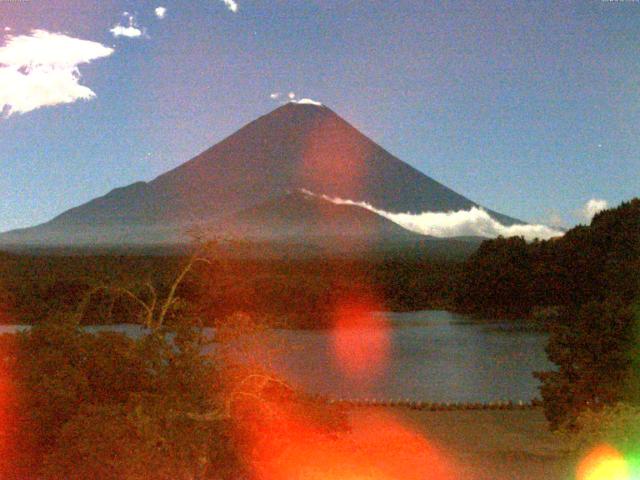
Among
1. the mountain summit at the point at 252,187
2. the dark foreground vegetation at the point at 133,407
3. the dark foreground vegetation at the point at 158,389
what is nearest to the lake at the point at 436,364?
the dark foreground vegetation at the point at 158,389

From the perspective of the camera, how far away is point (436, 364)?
685 inches

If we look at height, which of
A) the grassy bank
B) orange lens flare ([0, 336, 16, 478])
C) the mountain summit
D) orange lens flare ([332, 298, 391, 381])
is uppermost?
the mountain summit

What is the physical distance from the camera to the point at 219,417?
745cm

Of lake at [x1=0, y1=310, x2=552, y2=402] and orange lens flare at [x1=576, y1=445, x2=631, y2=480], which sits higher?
orange lens flare at [x1=576, y1=445, x2=631, y2=480]

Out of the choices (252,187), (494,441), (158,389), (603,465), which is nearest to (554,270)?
(494,441)

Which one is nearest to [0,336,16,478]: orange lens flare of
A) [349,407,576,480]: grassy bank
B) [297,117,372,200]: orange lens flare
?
[349,407,576,480]: grassy bank

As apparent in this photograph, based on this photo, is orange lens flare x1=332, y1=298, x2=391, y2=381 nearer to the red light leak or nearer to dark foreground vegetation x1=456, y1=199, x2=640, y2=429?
dark foreground vegetation x1=456, y1=199, x2=640, y2=429

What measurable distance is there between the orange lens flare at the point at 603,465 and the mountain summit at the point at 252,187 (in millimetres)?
54196

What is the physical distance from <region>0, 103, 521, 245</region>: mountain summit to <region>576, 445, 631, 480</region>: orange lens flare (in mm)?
54196

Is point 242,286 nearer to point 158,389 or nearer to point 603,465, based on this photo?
point 158,389

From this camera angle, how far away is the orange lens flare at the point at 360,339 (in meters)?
17.1

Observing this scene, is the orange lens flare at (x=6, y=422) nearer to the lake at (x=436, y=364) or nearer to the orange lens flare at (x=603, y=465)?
the lake at (x=436, y=364)

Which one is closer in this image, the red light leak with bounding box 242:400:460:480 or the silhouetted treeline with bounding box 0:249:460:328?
the red light leak with bounding box 242:400:460:480

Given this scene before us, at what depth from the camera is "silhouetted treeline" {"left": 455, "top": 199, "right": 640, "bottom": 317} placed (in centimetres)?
2462
